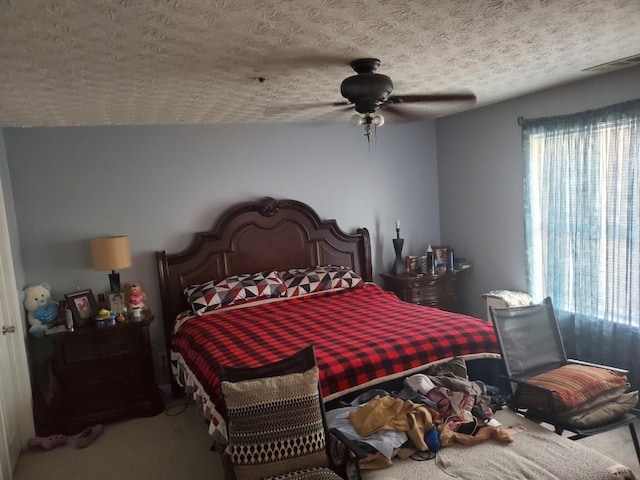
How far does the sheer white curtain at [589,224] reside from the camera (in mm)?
3223

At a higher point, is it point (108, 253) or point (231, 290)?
point (108, 253)

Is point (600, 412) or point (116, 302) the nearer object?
point (600, 412)

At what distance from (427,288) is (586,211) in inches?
62.8

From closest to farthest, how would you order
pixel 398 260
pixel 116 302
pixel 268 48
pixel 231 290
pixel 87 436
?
pixel 268 48, pixel 87 436, pixel 116 302, pixel 231 290, pixel 398 260

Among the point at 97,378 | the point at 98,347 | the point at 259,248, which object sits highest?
the point at 259,248

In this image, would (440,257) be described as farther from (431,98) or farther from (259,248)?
(431,98)

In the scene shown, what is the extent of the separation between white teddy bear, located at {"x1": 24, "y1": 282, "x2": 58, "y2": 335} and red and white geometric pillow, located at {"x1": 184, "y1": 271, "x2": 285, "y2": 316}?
3.25 feet

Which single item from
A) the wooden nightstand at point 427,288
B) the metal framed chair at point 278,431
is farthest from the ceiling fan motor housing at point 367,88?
the wooden nightstand at point 427,288

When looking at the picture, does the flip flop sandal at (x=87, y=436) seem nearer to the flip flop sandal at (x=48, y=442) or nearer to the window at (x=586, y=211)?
the flip flop sandal at (x=48, y=442)

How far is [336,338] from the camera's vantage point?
9.71 feet

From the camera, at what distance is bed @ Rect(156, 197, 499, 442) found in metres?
2.70

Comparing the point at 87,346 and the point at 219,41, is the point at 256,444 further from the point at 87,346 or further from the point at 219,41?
the point at 87,346

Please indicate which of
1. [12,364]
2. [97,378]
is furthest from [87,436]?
[12,364]

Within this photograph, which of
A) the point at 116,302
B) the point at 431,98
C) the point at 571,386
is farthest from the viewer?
the point at 116,302
